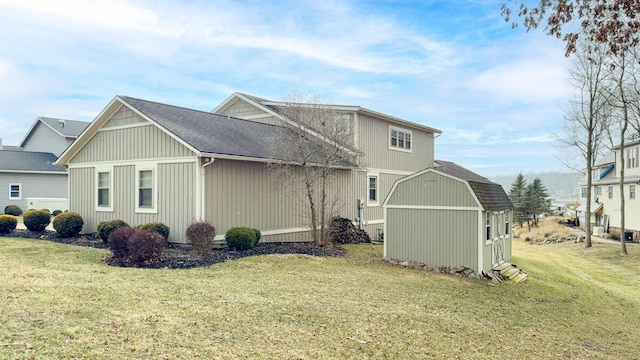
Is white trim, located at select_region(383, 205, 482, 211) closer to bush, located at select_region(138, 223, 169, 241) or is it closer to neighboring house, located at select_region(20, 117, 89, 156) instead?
bush, located at select_region(138, 223, 169, 241)

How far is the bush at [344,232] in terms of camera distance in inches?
722

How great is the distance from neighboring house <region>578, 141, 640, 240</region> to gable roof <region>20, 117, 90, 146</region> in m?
40.8

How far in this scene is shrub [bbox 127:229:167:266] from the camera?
1098 cm

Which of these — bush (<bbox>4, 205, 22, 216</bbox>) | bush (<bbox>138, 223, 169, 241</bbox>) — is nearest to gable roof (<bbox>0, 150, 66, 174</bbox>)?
bush (<bbox>4, 205, 22, 216</bbox>)

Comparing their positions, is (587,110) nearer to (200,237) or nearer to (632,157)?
(632,157)

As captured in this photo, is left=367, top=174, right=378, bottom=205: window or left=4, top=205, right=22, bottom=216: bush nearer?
left=367, top=174, right=378, bottom=205: window

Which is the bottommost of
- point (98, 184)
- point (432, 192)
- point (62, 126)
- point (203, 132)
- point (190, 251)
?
point (190, 251)

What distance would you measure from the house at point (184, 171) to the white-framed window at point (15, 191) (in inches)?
621

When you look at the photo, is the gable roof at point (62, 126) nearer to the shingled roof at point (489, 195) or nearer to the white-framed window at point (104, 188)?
the white-framed window at point (104, 188)

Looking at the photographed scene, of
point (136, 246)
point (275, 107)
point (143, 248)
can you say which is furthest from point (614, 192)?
point (136, 246)

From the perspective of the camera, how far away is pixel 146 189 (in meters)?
15.5

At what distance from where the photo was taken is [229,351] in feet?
17.9

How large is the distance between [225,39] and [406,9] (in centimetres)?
847

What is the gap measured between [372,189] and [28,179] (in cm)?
2450
